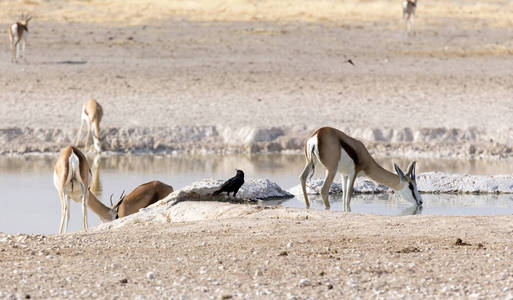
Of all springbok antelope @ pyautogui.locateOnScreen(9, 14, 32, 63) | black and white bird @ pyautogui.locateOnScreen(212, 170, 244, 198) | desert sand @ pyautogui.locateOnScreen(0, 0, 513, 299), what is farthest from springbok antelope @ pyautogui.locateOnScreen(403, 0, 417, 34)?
black and white bird @ pyautogui.locateOnScreen(212, 170, 244, 198)

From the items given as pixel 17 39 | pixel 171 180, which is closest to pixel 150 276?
pixel 171 180

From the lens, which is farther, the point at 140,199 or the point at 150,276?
the point at 140,199

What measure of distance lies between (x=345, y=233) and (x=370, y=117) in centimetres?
818

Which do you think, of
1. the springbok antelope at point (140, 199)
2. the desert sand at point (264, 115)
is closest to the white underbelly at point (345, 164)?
the desert sand at point (264, 115)

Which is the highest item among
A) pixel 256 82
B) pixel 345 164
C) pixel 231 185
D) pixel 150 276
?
pixel 256 82

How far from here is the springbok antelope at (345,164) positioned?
9.48 metres

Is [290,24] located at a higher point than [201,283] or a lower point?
higher

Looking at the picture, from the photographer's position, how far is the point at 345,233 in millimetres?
7098

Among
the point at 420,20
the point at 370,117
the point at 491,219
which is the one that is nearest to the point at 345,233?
the point at 491,219

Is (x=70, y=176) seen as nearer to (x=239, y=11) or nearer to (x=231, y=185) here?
(x=231, y=185)

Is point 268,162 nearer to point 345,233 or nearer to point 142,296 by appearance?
point 345,233

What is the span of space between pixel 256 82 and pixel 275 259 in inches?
443

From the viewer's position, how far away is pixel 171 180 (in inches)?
456

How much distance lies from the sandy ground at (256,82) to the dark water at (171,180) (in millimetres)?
737
